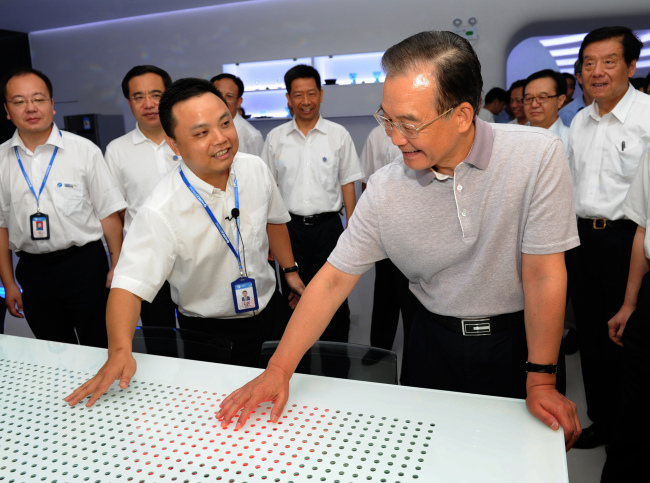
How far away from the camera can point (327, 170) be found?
3906 mm

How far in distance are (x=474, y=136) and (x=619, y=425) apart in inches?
48.6

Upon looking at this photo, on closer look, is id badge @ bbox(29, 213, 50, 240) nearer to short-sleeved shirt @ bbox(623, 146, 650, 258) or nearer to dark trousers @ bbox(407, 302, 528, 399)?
dark trousers @ bbox(407, 302, 528, 399)

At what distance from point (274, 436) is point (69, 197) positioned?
7.01 ft

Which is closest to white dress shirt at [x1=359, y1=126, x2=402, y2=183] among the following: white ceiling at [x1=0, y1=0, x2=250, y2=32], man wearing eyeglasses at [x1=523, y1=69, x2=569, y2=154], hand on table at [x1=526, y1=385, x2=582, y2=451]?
man wearing eyeglasses at [x1=523, y1=69, x2=569, y2=154]

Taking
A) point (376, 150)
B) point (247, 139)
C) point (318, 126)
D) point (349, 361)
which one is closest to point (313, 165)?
point (318, 126)

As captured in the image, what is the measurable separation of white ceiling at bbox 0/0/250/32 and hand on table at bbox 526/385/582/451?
684cm

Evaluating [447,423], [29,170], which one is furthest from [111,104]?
[447,423]

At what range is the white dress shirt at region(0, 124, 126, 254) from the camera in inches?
106

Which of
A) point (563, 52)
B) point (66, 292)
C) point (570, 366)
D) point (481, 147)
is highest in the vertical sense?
point (563, 52)

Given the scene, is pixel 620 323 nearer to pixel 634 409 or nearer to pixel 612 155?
pixel 634 409

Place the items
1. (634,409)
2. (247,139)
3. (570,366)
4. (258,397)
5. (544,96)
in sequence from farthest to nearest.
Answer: (247,139) < (544,96) < (570,366) < (634,409) < (258,397)

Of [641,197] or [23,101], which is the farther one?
[23,101]

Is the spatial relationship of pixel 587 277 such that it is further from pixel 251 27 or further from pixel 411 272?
pixel 251 27

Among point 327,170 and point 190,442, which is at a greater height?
point 327,170
